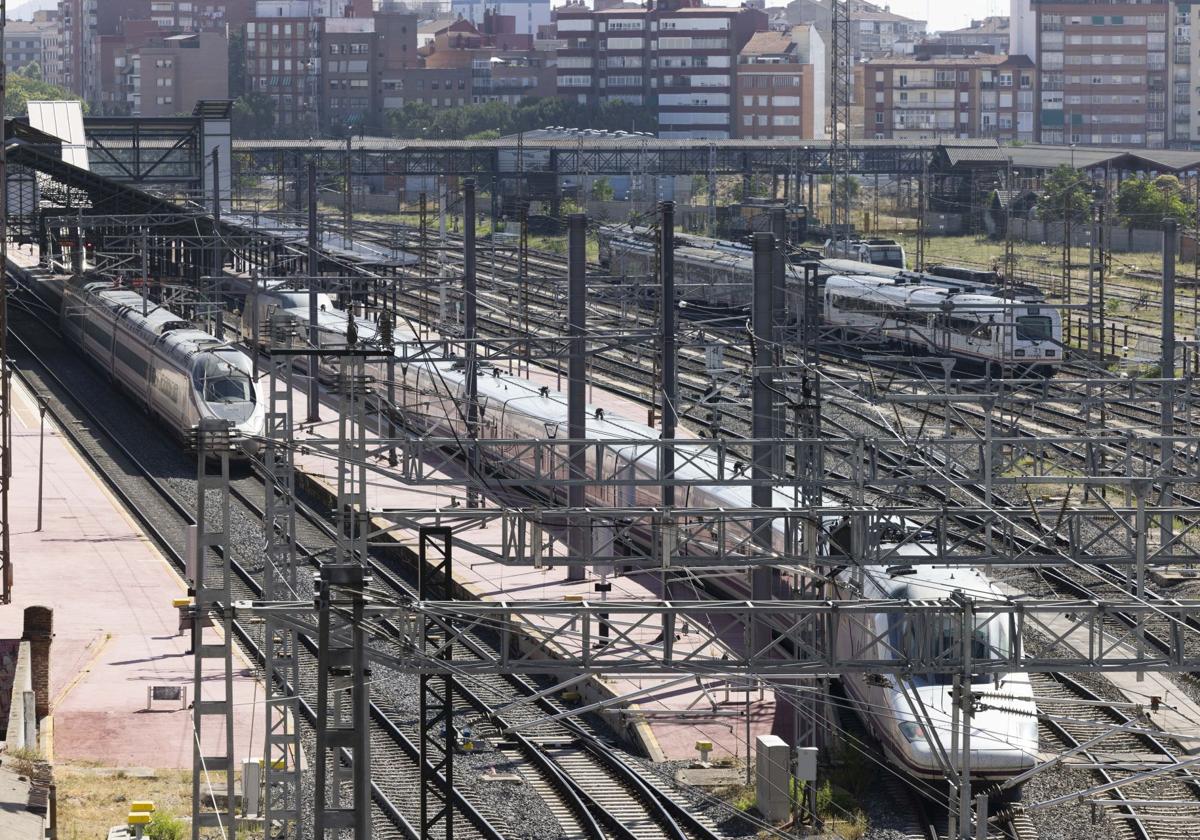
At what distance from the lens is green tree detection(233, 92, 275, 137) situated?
13362cm

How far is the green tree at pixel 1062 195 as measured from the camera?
241 feet

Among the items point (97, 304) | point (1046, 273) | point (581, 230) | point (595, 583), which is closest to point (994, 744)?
point (595, 583)

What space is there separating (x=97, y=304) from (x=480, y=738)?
1071 inches

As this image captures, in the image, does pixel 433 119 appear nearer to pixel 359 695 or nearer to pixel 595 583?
pixel 595 583

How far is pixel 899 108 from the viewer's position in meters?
132

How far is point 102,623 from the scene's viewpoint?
961 inches

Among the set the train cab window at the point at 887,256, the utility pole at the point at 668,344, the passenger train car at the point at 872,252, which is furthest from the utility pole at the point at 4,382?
the train cab window at the point at 887,256

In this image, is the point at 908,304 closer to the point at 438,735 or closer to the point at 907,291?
the point at 907,291

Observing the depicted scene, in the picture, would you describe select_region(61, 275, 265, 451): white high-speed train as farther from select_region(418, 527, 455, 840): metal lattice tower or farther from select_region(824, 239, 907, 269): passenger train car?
select_region(824, 239, 907, 269): passenger train car

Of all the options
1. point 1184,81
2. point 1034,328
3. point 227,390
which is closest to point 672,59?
point 1184,81

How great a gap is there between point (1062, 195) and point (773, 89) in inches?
2061

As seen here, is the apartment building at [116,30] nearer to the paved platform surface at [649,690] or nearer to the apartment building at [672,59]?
the apartment building at [672,59]

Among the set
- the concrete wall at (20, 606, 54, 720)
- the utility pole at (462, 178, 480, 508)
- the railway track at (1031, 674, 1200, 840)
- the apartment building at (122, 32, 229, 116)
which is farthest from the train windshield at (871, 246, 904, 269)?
the apartment building at (122, 32, 229, 116)

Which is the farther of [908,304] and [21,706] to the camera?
[908,304]
